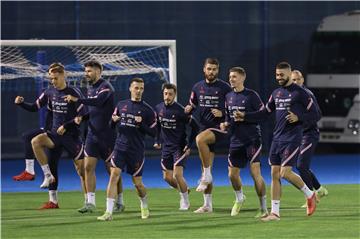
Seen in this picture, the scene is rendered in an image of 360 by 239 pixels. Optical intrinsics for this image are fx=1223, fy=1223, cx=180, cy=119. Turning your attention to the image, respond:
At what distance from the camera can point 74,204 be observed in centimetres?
1888

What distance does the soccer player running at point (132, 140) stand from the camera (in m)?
16.2

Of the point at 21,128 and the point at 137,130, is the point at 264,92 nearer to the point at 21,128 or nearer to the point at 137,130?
the point at 21,128

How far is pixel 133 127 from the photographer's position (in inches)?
647

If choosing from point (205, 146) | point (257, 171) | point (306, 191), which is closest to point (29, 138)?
point (205, 146)

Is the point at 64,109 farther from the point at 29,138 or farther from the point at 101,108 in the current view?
the point at 29,138

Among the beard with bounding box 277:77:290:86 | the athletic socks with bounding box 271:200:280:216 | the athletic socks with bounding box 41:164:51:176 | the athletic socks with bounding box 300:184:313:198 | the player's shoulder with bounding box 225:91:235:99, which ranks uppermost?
the beard with bounding box 277:77:290:86

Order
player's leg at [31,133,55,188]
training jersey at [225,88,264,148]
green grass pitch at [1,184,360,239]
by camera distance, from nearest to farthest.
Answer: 1. green grass pitch at [1,184,360,239]
2. training jersey at [225,88,264,148]
3. player's leg at [31,133,55,188]

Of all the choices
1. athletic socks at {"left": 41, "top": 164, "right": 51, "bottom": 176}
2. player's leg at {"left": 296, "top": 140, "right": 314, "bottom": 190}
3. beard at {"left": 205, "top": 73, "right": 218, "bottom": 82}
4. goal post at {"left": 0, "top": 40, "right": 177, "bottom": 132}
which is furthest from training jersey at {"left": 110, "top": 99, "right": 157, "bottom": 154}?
goal post at {"left": 0, "top": 40, "right": 177, "bottom": 132}

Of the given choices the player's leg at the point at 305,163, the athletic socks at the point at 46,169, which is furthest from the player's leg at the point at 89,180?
the player's leg at the point at 305,163

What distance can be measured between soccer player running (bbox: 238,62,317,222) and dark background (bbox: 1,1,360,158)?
566 inches

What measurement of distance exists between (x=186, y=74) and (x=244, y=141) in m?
15.1

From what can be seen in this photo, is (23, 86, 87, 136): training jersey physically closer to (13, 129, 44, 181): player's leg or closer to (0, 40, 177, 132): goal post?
(13, 129, 44, 181): player's leg

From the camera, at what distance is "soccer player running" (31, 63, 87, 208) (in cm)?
1750

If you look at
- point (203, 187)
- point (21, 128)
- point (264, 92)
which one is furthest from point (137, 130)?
point (264, 92)
